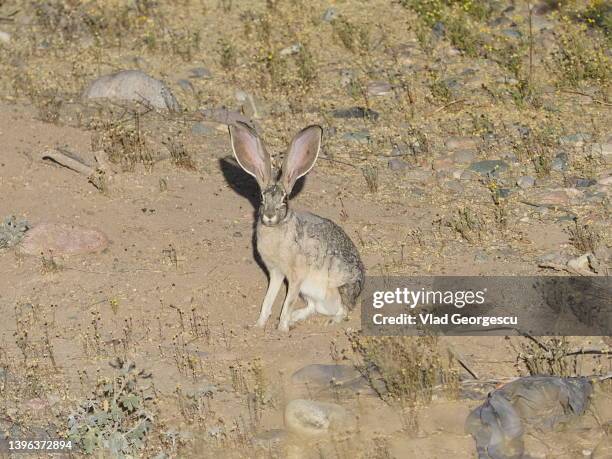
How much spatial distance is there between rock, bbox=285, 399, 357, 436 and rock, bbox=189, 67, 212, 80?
7.27m

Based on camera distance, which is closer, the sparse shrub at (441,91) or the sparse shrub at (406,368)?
the sparse shrub at (406,368)

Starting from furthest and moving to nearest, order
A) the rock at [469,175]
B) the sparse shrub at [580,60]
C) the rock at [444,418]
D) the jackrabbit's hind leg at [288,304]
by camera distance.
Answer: the sparse shrub at [580,60] → the rock at [469,175] → the jackrabbit's hind leg at [288,304] → the rock at [444,418]

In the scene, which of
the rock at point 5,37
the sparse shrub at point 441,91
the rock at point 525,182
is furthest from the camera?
the rock at point 5,37

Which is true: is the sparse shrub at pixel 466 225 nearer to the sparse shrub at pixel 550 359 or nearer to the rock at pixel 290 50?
the sparse shrub at pixel 550 359

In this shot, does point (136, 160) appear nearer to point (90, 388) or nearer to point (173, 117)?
point (173, 117)

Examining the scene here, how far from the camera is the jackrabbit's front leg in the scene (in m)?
9.36

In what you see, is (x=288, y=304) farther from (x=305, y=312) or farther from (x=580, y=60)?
(x=580, y=60)

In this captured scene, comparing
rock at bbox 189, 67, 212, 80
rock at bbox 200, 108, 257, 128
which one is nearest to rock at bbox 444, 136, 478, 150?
rock at bbox 200, 108, 257, 128

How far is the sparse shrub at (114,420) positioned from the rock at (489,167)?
17.7 feet

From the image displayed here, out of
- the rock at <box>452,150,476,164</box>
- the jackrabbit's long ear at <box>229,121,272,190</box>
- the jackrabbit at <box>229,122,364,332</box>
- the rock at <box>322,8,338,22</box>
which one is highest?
the rock at <box>322,8,338,22</box>

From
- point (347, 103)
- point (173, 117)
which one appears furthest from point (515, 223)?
point (173, 117)

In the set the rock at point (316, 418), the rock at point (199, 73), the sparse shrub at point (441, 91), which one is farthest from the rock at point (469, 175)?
the rock at point (316, 418)

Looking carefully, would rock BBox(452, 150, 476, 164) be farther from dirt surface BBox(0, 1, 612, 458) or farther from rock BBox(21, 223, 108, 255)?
rock BBox(21, 223, 108, 255)

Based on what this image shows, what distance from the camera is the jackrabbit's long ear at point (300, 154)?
917cm
